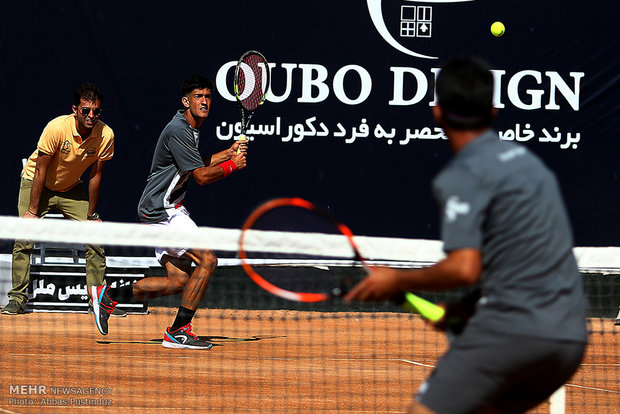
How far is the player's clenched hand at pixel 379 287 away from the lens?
2.72 meters

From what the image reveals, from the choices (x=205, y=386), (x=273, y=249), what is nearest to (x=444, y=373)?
(x=273, y=249)

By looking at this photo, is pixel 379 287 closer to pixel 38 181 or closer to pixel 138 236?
pixel 138 236

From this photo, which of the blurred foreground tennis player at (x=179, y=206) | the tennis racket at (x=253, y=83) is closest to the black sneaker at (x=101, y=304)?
the blurred foreground tennis player at (x=179, y=206)

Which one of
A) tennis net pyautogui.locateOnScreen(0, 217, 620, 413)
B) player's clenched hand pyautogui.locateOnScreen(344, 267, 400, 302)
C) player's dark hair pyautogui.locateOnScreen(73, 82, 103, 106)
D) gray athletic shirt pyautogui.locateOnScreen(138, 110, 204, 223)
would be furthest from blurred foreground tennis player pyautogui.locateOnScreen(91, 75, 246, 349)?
player's clenched hand pyautogui.locateOnScreen(344, 267, 400, 302)

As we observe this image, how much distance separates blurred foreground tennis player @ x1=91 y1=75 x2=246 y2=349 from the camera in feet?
A: 23.3

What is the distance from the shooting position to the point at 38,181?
8.32 m

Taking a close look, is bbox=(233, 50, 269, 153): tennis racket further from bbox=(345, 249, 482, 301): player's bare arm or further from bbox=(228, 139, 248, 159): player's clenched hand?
bbox=(345, 249, 482, 301): player's bare arm

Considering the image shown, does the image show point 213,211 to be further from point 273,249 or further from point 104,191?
point 273,249

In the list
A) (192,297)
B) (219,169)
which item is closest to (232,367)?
(192,297)

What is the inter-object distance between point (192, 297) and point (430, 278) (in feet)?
15.1

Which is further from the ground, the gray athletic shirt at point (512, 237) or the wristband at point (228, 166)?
the wristband at point (228, 166)

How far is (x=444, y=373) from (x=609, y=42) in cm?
816

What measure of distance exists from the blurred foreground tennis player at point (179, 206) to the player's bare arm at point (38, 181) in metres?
1.32

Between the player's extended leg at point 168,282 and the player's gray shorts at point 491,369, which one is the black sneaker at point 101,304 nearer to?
the player's extended leg at point 168,282
